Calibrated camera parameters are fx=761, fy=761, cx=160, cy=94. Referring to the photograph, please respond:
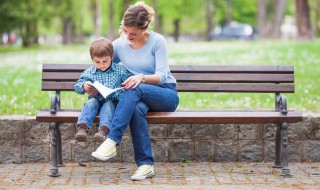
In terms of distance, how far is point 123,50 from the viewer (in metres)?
6.79

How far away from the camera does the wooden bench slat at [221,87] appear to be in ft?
23.2

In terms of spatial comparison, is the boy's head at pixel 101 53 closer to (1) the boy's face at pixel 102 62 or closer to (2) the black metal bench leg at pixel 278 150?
(1) the boy's face at pixel 102 62

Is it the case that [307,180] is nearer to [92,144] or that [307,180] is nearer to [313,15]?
[92,144]

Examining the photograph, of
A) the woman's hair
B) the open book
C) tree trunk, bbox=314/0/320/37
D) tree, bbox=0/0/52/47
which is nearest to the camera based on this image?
the open book

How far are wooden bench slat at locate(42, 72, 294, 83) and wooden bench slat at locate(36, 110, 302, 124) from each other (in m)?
0.53

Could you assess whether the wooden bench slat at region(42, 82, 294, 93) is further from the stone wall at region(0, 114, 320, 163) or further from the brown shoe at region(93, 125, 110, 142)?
the brown shoe at region(93, 125, 110, 142)

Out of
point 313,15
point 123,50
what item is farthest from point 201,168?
point 313,15

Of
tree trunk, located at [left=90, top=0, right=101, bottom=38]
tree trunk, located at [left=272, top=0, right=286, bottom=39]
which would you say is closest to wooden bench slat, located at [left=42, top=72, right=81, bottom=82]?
tree trunk, located at [left=272, top=0, right=286, bottom=39]

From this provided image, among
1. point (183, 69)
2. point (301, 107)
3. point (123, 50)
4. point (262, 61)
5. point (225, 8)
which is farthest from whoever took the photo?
point (225, 8)

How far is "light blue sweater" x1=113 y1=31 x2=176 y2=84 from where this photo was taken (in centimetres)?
665

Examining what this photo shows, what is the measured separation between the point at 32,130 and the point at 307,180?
2.68m

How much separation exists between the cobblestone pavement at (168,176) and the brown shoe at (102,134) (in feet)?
1.22

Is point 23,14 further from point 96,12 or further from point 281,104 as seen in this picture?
point 281,104

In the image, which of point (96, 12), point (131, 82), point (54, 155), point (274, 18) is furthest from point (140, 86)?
A: point (96, 12)
